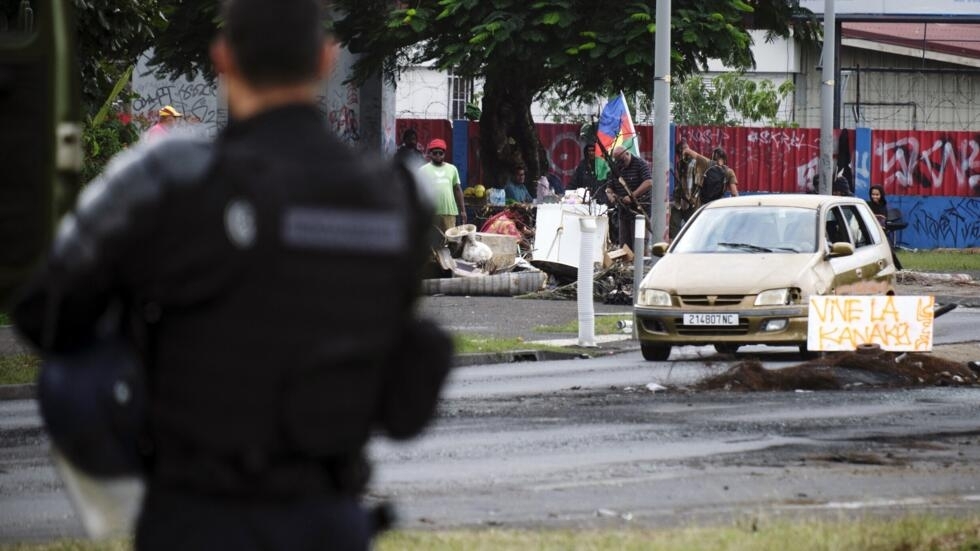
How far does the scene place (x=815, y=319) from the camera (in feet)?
51.2

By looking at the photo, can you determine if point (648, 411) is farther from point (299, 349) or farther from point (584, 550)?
point (299, 349)

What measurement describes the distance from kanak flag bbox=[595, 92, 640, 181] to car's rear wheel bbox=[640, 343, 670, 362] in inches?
440

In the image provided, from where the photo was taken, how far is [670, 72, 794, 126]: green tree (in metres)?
63.7

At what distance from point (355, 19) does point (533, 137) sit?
4484 mm

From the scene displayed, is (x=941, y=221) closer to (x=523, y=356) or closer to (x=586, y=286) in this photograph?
(x=586, y=286)

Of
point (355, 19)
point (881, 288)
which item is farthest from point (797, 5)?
point (881, 288)

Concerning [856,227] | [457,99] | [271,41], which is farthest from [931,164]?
[271,41]

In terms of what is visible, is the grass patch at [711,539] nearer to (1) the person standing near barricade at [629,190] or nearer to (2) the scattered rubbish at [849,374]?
(2) the scattered rubbish at [849,374]

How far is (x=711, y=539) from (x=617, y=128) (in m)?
22.2

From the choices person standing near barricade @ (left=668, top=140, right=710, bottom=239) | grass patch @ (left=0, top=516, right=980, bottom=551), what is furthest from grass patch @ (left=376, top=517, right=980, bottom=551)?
person standing near barricade @ (left=668, top=140, right=710, bottom=239)

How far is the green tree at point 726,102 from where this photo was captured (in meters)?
63.7

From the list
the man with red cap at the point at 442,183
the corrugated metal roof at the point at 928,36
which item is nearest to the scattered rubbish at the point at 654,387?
the man with red cap at the point at 442,183

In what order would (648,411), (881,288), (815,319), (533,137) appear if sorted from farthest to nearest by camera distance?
(533,137) → (881,288) → (815,319) → (648,411)

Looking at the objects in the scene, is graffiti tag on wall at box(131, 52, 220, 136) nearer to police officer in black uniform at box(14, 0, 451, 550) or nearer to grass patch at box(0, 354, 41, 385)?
grass patch at box(0, 354, 41, 385)
